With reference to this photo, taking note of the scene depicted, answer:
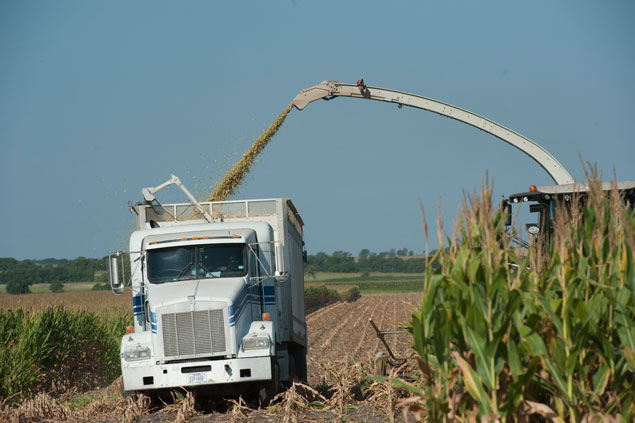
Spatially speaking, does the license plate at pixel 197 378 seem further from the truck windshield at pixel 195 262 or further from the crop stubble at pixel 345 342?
the crop stubble at pixel 345 342

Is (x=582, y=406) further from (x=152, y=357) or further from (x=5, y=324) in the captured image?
(x=5, y=324)

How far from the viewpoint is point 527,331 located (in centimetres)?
694

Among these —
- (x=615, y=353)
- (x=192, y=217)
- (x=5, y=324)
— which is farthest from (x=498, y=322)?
(x=5, y=324)

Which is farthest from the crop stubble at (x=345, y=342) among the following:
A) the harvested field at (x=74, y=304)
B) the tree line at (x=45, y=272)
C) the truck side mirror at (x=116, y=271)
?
the tree line at (x=45, y=272)

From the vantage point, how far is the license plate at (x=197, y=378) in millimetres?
11789

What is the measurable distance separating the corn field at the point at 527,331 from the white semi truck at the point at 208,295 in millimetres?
5051

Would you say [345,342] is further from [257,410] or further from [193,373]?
[193,373]

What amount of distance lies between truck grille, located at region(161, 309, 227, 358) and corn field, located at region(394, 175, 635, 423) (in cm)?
508

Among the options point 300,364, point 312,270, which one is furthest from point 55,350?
point 312,270

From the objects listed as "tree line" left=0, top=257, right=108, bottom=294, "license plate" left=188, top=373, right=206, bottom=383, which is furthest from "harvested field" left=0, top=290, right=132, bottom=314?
"tree line" left=0, top=257, right=108, bottom=294

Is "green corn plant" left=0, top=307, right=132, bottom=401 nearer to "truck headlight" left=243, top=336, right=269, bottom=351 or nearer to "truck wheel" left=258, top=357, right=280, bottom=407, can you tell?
"truck wheel" left=258, top=357, right=280, bottom=407

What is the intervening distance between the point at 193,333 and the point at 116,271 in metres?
1.64

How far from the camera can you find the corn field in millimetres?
6918

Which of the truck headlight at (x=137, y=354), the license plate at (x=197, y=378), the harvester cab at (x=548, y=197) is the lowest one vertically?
the license plate at (x=197, y=378)
